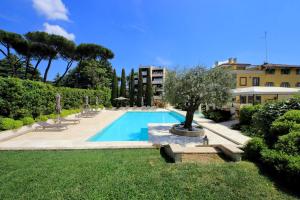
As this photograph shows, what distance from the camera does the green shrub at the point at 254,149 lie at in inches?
227

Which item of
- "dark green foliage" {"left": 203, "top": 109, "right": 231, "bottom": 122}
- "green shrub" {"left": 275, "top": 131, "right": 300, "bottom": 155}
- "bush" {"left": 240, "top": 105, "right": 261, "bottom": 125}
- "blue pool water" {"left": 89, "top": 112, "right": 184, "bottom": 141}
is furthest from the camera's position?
"dark green foliage" {"left": 203, "top": 109, "right": 231, "bottom": 122}

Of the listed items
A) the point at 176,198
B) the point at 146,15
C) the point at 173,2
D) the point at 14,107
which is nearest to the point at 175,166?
the point at 176,198

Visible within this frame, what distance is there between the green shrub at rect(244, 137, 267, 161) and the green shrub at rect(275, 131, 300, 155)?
23.9 inches

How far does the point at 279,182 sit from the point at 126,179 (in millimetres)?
3482

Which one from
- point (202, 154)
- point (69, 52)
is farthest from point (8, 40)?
point (202, 154)

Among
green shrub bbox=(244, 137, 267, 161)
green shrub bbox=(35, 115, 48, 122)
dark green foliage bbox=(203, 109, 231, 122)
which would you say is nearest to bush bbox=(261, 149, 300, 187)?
green shrub bbox=(244, 137, 267, 161)

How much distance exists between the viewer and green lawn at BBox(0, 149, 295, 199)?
4.03 meters

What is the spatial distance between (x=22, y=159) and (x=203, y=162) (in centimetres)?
550

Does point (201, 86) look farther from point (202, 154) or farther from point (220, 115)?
point (220, 115)

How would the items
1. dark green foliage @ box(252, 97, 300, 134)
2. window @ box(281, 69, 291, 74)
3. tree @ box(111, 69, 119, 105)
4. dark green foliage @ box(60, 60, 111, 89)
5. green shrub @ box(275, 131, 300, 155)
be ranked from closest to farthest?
green shrub @ box(275, 131, 300, 155) < dark green foliage @ box(252, 97, 300, 134) < window @ box(281, 69, 291, 74) < dark green foliage @ box(60, 60, 111, 89) < tree @ box(111, 69, 119, 105)

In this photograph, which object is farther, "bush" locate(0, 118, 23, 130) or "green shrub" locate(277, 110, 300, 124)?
"bush" locate(0, 118, 23, 130)

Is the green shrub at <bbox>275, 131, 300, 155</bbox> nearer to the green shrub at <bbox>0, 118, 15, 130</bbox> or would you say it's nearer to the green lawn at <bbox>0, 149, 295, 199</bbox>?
the green lawn at <bbox>0, 149, 295, 199</bbox>

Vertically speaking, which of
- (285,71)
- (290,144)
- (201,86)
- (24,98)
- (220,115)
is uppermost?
(285,71)

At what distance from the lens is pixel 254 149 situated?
231 inches
